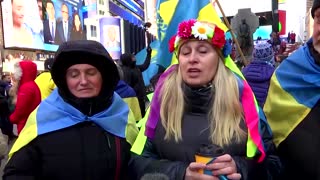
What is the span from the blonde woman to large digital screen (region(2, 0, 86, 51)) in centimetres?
2590

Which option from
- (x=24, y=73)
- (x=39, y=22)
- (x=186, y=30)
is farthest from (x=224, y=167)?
(x=39, y=22)

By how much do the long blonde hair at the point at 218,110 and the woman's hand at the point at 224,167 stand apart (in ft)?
0.66

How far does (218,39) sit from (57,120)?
3.18ft

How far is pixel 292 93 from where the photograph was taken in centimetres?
238

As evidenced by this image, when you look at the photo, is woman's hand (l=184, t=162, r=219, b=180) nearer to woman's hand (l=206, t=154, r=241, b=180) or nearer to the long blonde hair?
woman's hand (l=206, t=154, r=241, b=180)

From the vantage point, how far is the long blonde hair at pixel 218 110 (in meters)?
2.22

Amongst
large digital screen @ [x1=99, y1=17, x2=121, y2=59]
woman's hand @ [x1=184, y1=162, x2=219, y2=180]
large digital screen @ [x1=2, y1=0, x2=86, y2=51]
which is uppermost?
large digital screen @ [x1=2, y1=0, x2=86, y2=51]

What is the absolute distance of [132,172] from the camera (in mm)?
2414

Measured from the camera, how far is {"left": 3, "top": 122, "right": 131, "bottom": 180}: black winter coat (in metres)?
2.23

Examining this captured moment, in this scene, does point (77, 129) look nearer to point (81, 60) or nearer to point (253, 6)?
point (81, 60)

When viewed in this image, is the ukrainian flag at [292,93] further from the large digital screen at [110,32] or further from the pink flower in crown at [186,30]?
the large digital screen at [110,32]

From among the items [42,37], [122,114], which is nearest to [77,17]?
[42,37]

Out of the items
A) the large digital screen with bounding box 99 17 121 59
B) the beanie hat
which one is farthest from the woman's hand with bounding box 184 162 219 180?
the large digital screen with bounding box 99 17 121 59

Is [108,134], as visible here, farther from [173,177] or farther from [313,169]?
[313,169]
